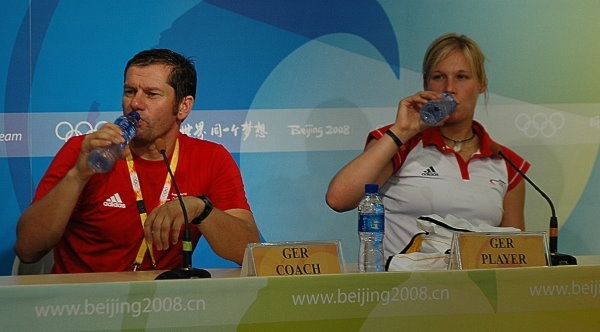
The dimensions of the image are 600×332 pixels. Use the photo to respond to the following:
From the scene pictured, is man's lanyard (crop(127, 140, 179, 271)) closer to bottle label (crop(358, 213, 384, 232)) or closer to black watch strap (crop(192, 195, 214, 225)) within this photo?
black watch strap (crop(192, 195, 214, 225))

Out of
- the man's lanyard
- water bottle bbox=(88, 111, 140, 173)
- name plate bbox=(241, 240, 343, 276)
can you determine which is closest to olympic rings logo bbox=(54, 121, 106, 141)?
the man's lanyard

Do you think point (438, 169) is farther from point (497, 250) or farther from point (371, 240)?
point (497, 250)

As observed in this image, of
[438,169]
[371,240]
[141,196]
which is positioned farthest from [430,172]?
[141,196]

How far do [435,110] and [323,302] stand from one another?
1412 mm

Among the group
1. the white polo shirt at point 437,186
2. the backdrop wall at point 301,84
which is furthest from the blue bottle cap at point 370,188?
the backdrop wall at point 301,84

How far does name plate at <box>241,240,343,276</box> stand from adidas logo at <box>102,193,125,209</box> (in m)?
0.82

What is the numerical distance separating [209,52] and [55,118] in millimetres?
703

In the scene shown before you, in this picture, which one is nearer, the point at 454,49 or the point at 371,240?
the point at 371,240

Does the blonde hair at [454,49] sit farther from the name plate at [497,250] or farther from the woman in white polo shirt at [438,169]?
the name plate at [497,250]

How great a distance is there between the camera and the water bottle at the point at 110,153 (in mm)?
2775

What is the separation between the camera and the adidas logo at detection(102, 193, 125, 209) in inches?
117

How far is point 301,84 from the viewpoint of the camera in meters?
4.05

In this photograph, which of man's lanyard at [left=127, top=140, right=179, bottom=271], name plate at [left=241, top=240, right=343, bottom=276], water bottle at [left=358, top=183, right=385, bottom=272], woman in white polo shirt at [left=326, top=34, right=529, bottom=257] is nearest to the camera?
name plate at [left=241, top=240, right=343, bottom=276]

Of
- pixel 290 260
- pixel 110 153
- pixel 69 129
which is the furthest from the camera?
pixel 69 129
